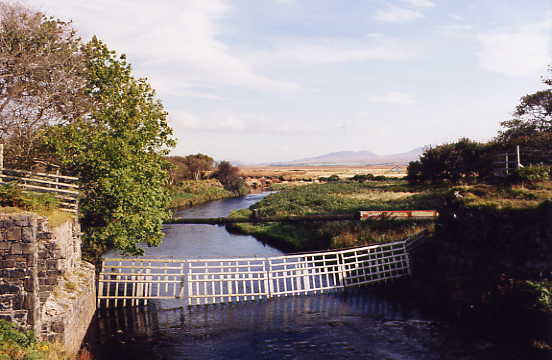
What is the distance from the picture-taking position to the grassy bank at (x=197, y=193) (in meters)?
70.0

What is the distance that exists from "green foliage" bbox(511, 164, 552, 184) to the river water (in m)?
10.3

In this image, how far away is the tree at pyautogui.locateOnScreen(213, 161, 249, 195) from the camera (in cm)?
9561

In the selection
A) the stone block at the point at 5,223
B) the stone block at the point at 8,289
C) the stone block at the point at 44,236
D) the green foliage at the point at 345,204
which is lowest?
the stone block at the point at 8,289

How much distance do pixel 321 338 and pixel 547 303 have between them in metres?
8.61

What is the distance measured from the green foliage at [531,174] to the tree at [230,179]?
70.8 m

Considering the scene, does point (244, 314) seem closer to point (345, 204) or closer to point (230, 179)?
point (345, 204)

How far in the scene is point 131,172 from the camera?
21.5 meters

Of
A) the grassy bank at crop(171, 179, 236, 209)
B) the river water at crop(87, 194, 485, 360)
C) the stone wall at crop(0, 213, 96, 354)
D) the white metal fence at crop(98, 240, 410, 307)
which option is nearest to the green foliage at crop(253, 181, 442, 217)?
the white metal fence at crop(98, 240, 410, 307)

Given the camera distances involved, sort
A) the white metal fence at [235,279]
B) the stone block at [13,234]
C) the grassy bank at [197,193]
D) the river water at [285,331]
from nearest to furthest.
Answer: the stone block at [13,234] → the river water at [285,331] → the white metal fence at [235,279] → the grassy bank at [197,193]

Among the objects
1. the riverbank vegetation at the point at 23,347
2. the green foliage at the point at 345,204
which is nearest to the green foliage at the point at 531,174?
the green foliage at the point at 345,204

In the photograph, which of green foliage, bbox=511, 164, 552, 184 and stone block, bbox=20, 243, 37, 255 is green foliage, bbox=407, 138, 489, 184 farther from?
stone block, bbox=20, 243, 37, 255

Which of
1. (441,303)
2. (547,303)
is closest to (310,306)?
(441,303)

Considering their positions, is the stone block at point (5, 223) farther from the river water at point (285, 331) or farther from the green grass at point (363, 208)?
the green grass at point (363, 208)

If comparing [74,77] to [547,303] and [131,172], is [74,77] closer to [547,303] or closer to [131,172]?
[131,172]
